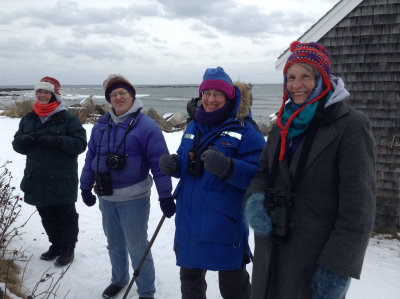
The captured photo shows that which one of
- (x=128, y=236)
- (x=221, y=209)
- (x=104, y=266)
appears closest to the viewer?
(x=221, y=209)

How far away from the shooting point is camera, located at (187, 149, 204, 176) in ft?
6.70

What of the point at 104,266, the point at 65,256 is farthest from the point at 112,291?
the point at 65,256

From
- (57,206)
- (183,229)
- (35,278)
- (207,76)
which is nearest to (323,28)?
(207,76)

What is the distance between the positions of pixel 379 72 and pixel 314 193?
414 cm

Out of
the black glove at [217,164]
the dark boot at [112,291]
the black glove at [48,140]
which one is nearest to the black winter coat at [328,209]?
the black glove at [217,164]

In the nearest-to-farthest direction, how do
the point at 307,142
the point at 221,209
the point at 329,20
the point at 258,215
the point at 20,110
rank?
the point at 307,142, the point at 258,215, the point at 221,209, the point at 329,20, the point at 20,110

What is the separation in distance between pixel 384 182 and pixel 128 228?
430 cm

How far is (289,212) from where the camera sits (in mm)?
1501

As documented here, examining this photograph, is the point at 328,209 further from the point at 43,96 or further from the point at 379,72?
the point at 379,72

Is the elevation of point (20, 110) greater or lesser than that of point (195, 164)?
greater

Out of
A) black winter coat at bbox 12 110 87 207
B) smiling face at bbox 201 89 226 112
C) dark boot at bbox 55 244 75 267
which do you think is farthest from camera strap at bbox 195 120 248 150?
dark boot at bbox 55 244 75 267

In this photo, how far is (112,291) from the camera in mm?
2812

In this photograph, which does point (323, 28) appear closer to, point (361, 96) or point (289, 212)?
point (361, 96)

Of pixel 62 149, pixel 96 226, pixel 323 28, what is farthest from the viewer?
pixel 323 28
